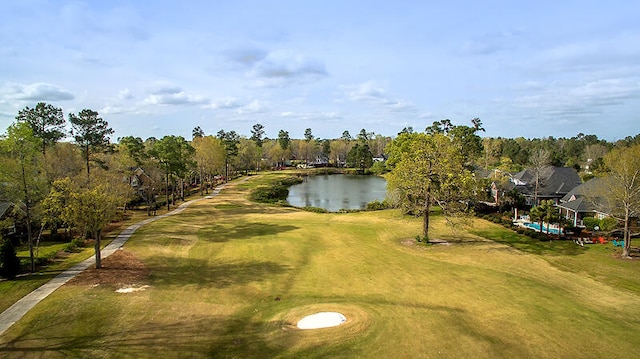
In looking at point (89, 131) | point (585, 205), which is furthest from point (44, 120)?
point (585, 205)

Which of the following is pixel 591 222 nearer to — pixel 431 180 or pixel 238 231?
pixel 431 180

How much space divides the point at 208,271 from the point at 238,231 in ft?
38.7

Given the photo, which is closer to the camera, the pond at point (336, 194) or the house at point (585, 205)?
the house at point (585, 205)

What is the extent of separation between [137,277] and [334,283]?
12.0m

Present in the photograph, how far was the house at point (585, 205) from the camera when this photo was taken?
39.3 metres

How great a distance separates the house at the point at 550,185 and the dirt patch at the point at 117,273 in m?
47.1

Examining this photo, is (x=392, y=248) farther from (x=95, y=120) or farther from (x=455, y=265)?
(x=95, y=120)

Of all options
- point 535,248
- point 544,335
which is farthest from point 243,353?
point 535,248

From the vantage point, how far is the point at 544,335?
16578mm

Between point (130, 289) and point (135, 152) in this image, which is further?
point (135, 152)

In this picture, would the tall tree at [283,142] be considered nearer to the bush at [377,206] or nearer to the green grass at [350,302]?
the bush at [377,206]

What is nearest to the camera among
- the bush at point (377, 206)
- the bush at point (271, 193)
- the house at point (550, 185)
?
the house at point (550, 185)

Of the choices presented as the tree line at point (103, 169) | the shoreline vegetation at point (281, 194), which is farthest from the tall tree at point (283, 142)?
the tree line at point (103, 169)

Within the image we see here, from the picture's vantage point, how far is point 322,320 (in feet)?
58.0
